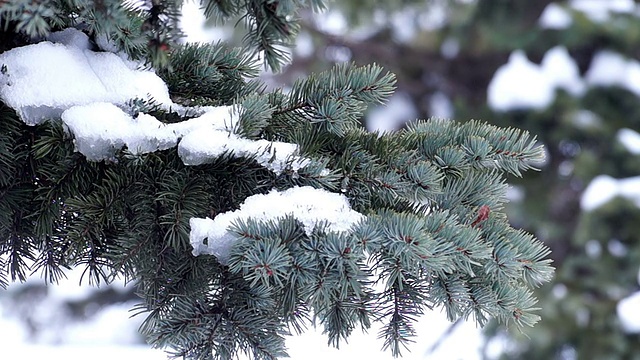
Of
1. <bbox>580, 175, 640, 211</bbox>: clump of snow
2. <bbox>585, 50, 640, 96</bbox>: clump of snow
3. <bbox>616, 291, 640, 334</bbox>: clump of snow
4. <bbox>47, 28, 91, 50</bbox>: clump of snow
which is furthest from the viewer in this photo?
<bbox>585, 50, 640, 96</bbox>: clump of snow

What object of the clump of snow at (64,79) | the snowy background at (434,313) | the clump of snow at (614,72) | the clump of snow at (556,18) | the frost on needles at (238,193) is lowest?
the snowy background at (434,313)

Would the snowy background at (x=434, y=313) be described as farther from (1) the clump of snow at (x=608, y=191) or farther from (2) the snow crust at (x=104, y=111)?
(2) the snow crust at (x=104, y=111)

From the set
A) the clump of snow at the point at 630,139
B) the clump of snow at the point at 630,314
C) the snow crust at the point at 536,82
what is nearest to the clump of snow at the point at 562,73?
the snow crust at the point at 536,82

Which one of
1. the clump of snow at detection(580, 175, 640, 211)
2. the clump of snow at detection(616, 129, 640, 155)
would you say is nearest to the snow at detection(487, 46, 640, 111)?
the clump of snow at detection(616, 129, 640, 155)

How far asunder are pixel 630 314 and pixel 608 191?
656 millimetres

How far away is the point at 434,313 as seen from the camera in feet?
6.26

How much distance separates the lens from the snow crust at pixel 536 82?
3.97m

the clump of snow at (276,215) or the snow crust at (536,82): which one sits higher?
the clump of snow at (276,215)

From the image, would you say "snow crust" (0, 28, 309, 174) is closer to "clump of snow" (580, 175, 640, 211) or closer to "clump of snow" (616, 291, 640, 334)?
"clump of snow" (616, 291, 640, 334)

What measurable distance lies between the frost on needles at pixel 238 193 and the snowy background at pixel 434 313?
60 centimetres

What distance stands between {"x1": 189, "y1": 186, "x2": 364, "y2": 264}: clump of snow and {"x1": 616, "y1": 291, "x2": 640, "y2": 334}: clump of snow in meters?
2.99

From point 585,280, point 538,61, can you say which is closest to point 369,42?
point 538,61

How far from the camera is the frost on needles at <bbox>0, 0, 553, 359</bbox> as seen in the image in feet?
2.41

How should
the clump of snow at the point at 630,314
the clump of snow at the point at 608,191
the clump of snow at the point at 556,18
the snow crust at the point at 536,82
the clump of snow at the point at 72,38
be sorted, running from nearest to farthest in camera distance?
the clump of snow at the point at 72,38
the clump of snow at the point at 630,314
the clump of snow at the point at 608,191
the snow crust at the point at 536,82
the clump of snow at the point at 556,18
